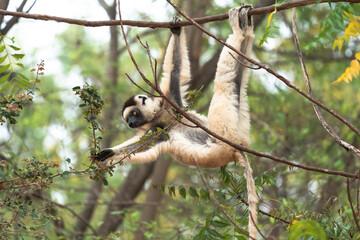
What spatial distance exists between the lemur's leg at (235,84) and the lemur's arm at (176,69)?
1.18 metres

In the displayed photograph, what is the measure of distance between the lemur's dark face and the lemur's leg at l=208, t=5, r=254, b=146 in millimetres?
1293

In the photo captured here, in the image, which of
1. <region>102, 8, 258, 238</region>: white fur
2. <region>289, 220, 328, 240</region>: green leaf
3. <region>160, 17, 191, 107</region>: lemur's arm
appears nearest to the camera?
<region>289, 220, 328, 240</region>: green leaf

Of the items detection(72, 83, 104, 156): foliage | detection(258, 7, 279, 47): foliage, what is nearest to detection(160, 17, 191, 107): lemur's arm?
detection(258, 7, 279, 47): foliage

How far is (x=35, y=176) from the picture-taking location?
151 inches

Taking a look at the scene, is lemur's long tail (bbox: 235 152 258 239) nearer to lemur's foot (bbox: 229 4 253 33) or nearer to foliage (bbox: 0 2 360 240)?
foliage (bbox: 0 2 360 240)

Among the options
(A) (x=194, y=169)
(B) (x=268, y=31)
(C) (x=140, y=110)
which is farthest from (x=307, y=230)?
(A) (x=194, y=169)

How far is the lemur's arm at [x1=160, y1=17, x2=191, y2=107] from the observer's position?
A: 247 inches

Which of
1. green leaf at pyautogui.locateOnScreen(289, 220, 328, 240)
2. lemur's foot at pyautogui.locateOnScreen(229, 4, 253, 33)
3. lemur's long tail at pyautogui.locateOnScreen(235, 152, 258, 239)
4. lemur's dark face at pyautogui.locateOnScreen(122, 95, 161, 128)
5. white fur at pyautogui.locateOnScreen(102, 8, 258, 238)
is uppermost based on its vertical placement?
lemur's foot at pyautogui.locateOnScreen(229, 4, 253, 33)

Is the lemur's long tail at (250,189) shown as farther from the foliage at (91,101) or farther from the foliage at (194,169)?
the foliage at (91,101)

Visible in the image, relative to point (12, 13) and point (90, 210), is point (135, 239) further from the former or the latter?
point (12, 13)

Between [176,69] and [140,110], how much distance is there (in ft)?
2.61

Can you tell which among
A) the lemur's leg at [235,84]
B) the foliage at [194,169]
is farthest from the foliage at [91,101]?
the lemur's leg at [235,84]

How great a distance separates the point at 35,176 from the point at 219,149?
208 centimetres

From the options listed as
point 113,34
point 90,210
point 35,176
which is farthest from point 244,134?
point 113,34
